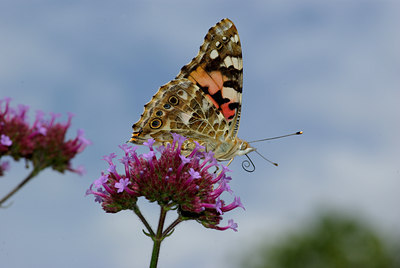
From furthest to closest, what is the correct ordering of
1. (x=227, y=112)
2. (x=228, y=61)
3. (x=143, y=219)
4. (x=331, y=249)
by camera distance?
(x=331, y=249), (x=228, y=61), (x=227, y=112), (x=143, y=219)

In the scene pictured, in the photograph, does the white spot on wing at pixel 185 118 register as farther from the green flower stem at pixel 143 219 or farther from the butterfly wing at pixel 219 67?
the green flower stem at pixel 143 219

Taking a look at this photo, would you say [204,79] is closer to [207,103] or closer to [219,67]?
[219,67]

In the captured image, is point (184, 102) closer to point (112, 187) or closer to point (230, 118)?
point (230, 118)

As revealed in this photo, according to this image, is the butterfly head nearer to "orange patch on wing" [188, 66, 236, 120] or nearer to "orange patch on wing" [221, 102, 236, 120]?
"orange patch on wing" [221, 102, 236, 120]

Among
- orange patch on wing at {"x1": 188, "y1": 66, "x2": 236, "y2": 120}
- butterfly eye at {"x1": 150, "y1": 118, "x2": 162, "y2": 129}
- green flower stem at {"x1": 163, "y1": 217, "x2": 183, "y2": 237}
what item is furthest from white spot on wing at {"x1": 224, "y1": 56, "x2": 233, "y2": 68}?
green flower stem at {"x1": 163, "y1": 217, "x2": 183, "y2": 237}

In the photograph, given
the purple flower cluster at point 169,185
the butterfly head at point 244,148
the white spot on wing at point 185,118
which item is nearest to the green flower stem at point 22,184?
the purple flower cluster at point 169,185

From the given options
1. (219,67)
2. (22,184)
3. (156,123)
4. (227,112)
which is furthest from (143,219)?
(219,67)

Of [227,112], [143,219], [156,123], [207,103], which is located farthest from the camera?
[227,112]
